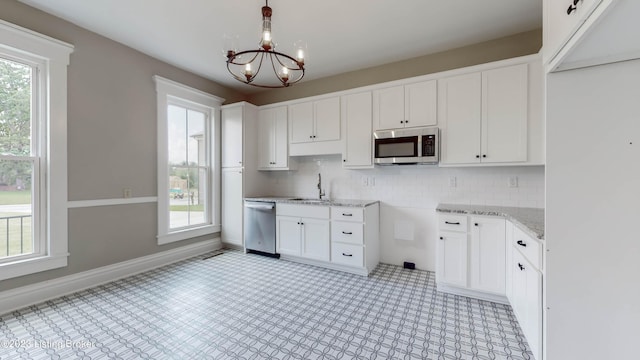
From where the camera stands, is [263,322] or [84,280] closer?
[263,322]

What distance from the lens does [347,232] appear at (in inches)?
126

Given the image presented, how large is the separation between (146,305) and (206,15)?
9.39 feet

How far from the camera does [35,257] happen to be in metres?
2.44

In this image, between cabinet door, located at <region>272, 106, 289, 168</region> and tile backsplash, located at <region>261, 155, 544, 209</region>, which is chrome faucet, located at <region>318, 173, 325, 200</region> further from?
cabinet door, located at <region>272, 106, 289, 168</region>

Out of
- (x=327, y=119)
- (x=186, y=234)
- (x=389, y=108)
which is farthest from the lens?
(x=186, y=234)

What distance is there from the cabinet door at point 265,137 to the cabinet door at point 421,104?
6.97 feet

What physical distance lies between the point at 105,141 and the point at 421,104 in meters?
3.71

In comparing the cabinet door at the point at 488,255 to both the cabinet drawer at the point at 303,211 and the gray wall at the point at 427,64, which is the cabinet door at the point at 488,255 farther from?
the gray wall at the point at 427,64

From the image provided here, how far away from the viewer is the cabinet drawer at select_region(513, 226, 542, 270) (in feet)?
5.07

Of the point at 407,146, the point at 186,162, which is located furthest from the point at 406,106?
the point at 186,162

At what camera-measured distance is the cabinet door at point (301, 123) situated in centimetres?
376

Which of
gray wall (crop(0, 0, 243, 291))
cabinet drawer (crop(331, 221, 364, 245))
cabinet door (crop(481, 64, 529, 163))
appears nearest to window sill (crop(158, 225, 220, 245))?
gray wall (crop(0, 0, 243, 291))

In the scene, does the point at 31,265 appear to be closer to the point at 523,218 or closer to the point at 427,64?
the point at 523,218

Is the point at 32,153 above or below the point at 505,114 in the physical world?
below
